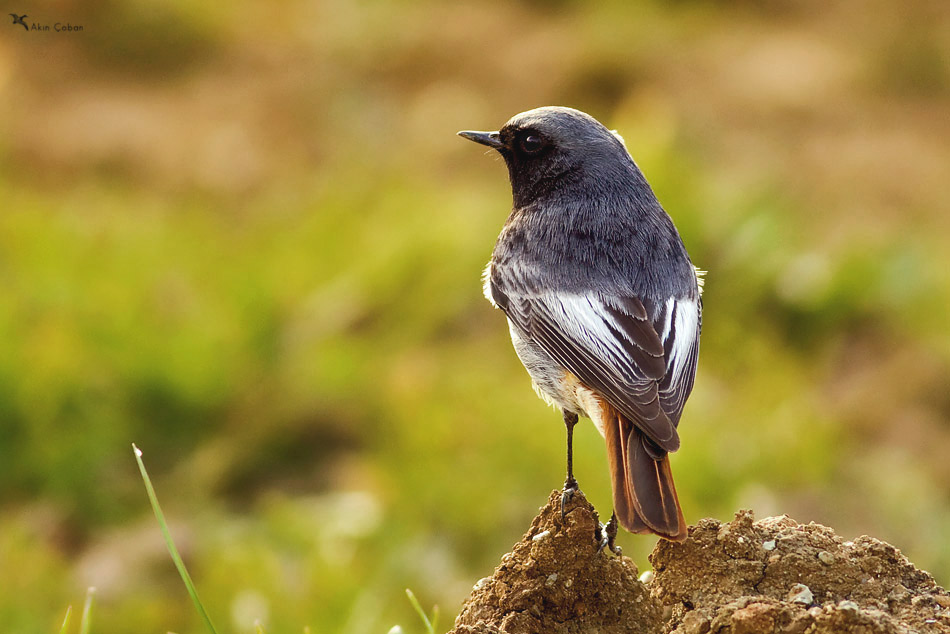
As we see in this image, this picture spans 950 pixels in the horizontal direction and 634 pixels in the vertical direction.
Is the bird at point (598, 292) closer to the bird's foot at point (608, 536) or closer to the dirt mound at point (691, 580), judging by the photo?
the bird's foot at point (608, 536)

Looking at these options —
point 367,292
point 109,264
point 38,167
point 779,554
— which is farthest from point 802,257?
point 38,167

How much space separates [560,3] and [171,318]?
25.5ft

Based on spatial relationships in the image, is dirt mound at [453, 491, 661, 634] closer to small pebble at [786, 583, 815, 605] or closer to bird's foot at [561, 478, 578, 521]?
bird's foot at [561, 478, 578, 521]

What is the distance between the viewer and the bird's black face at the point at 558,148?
17.7 ft

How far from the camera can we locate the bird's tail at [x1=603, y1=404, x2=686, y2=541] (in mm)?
3936

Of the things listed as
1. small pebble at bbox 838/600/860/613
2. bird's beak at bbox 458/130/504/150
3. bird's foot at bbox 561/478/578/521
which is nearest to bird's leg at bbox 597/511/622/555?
bird's foot at bbox 561/478/578/521

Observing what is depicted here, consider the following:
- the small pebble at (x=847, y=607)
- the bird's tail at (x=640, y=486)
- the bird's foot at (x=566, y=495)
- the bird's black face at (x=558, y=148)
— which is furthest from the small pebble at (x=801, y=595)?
the bird's black face at (x=558, y=148)

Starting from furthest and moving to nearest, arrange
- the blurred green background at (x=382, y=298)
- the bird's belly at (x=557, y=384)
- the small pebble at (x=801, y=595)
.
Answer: the blurred green background at (x=382, y=298)
the bird's belly at (x=557, y=384)
the small pebble at (x=801, y=595)

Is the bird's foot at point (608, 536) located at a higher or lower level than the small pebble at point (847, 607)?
higher

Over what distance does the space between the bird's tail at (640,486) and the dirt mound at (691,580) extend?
0.47 feet

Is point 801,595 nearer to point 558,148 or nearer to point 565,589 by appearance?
point 565,589

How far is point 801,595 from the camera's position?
12.2ft

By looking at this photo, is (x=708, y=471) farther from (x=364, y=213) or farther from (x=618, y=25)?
(x=618, y=25)

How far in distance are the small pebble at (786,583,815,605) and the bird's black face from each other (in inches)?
84.8
